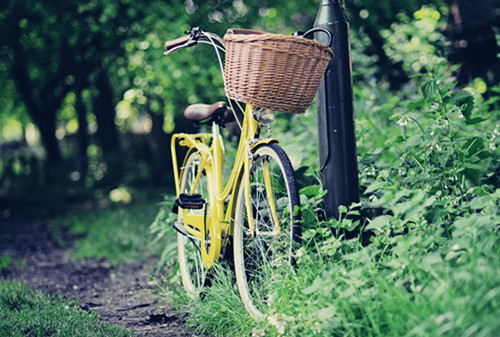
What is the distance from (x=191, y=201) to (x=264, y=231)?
0.72 m

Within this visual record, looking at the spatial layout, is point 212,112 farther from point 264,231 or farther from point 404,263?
point 404,263

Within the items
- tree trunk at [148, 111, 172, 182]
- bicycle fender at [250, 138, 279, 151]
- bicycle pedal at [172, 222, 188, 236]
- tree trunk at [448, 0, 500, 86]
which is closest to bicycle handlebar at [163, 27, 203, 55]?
bicycle fender at [250, 138, 279, 151]

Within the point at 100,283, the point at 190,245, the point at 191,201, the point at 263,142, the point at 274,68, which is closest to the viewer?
the point at 274,68

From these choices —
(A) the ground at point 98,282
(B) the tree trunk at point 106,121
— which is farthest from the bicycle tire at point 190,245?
(B) the tree trunk at point 106,121

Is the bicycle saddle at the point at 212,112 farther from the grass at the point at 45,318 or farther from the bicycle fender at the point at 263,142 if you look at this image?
the grass at the point at 45,318

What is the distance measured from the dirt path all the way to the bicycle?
314 millimetres

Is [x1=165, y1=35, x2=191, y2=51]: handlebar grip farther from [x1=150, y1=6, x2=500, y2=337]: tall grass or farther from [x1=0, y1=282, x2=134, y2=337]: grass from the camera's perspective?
[x1=0, y1=282, x2=134, y2=337]: grass

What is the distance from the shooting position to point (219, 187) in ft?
10.3

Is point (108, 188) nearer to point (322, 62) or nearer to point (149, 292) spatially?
point (149, 292)

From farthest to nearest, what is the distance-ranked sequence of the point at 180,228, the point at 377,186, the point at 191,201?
1. the point at 180,228
2. the point at 191,201
3. the point at 377,186

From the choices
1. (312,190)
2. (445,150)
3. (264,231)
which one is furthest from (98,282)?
(445,150)

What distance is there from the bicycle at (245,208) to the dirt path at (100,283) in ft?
1.03

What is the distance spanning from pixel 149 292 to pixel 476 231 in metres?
2.58

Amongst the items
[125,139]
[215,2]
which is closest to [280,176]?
[215,2]
